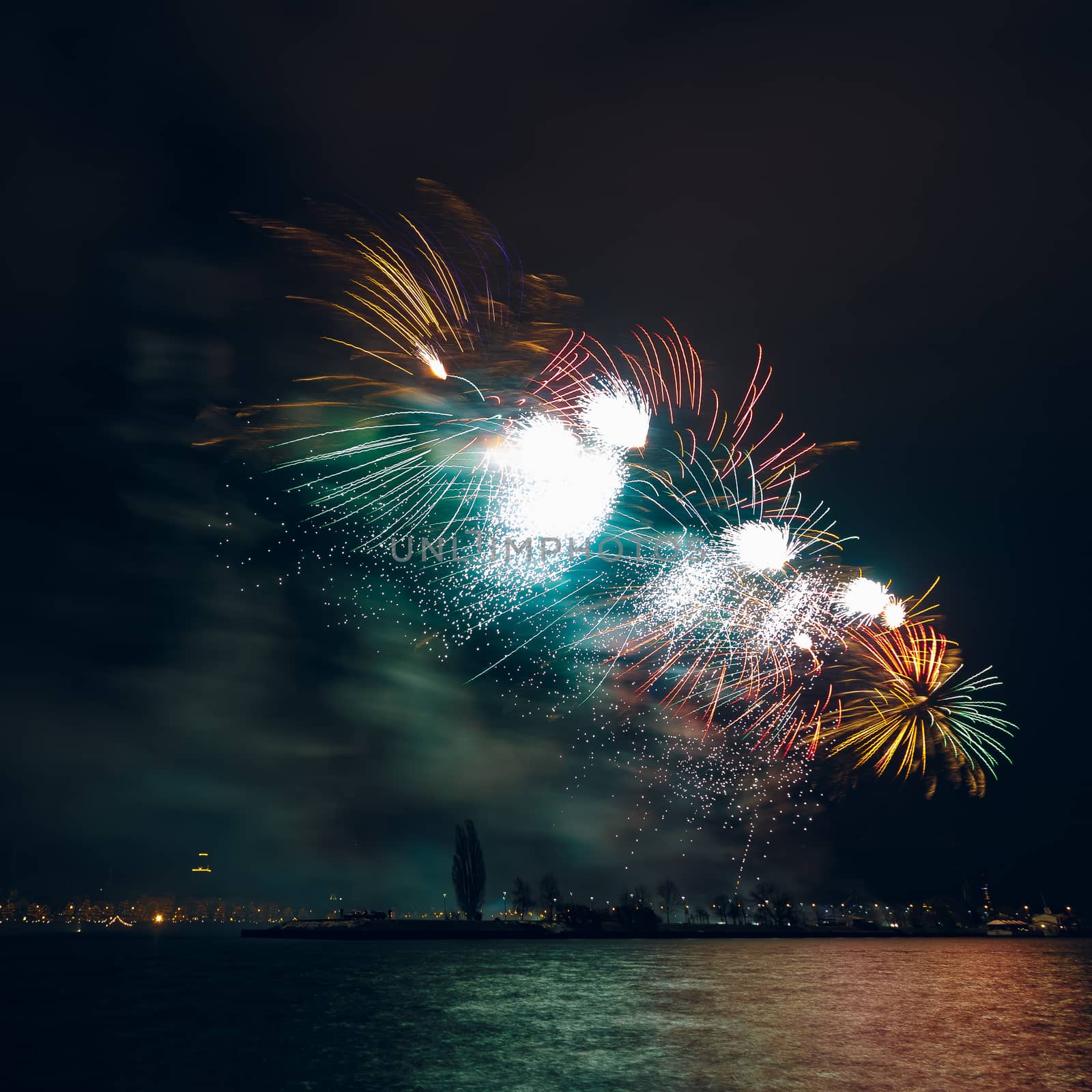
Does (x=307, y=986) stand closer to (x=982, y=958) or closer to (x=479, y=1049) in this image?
(x=479, y=1049)

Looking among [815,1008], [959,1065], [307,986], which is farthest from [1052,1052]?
[307,986]

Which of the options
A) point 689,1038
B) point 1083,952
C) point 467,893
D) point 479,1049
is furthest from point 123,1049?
point 1083,952

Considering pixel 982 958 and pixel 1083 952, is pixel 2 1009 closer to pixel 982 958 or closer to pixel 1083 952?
pixel 982 958

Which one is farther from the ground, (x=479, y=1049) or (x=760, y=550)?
(x=760, y=550)

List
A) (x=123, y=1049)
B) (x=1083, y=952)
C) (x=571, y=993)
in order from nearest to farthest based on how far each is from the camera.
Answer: (x=123, y=1049)
(x=571, y=993)
(x=1083, y=952)

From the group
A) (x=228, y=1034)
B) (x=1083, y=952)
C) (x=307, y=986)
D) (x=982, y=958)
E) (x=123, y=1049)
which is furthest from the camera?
(x=1083, y=952)

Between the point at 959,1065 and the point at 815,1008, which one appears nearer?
the point at 959,1065
